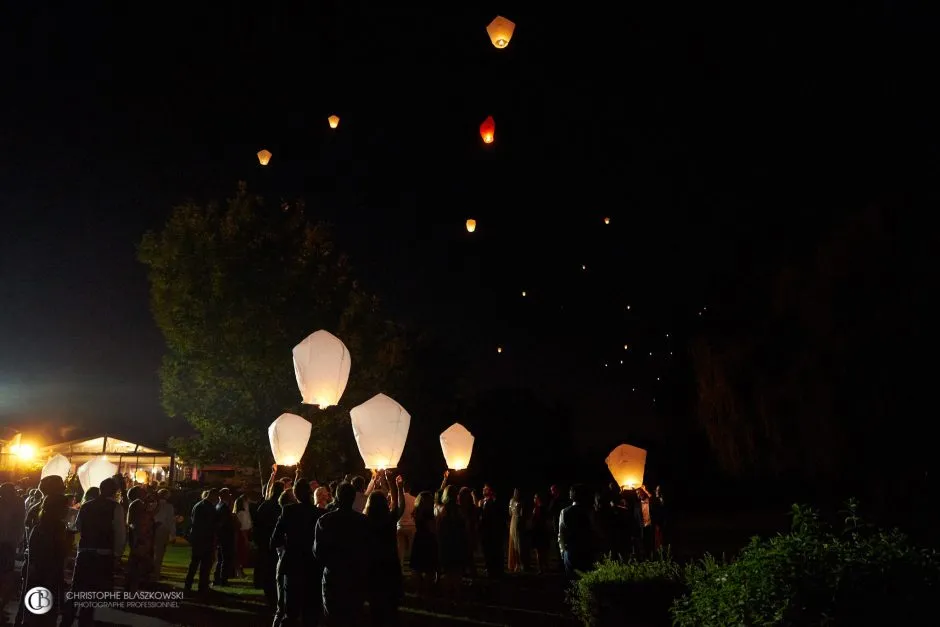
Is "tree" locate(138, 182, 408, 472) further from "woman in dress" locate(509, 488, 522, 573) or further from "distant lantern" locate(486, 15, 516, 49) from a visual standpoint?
"distant lantern" locate(486, 15, 516, 49)

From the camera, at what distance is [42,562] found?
6.43 m

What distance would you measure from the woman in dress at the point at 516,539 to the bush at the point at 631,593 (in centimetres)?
699

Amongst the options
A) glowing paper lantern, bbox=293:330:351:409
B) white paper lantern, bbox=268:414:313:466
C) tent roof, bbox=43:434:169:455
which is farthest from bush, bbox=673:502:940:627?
tent roof, bbox=43:434:169:455

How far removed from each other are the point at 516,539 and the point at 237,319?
30.4 ft

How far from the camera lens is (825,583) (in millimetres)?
3928

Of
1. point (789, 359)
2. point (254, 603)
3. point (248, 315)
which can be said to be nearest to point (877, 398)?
point (789, 359)

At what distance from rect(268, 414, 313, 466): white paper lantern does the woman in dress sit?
16.2 ft

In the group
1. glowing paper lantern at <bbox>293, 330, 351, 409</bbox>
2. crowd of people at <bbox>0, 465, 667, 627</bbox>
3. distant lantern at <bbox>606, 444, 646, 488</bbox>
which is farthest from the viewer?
distant lantern at <bbox>606, 444, 646, 488</bbox>

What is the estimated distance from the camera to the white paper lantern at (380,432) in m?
9.81

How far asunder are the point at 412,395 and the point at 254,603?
26158 millimetres

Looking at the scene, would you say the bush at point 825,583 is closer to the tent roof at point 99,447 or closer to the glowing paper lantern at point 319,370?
the glowing paper lantern at point 319,370

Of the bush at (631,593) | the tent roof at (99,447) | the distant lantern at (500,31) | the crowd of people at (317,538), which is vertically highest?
the distant lantern at (500,31)

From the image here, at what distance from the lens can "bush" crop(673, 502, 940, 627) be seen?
3.79 metres

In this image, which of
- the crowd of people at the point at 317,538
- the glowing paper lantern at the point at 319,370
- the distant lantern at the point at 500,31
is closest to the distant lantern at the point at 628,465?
the crowd of people at the point at 317,538
